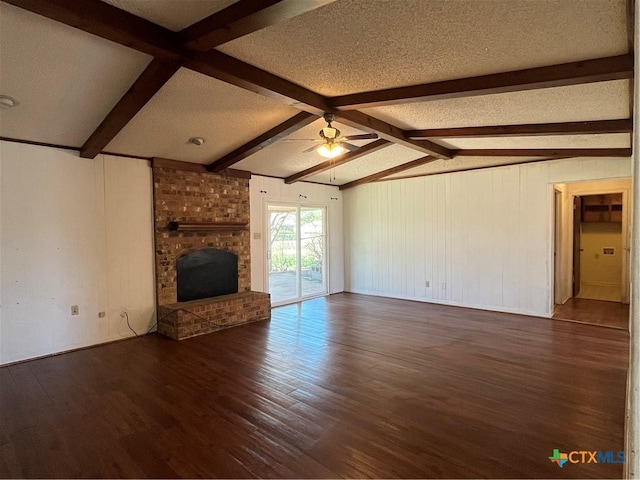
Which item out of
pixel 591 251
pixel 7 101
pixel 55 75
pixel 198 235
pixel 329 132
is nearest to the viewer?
pixel 55 75

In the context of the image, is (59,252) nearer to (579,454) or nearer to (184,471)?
(184,471)

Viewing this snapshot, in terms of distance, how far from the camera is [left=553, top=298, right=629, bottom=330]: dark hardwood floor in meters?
5.35

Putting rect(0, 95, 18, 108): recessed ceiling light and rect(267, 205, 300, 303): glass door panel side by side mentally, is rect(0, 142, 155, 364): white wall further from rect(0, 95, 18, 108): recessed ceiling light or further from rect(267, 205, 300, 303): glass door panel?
rect(267, 205, 300, 303): glass door panel

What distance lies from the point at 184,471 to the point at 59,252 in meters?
3.38

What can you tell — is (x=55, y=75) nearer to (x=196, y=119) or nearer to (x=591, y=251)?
(x=196, y=119)

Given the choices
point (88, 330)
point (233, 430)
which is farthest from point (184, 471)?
point (88, 330)

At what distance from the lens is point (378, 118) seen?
420 centimetres

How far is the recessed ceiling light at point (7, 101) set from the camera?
10.2 ft

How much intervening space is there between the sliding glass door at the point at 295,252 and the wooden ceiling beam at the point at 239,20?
14.2 feet

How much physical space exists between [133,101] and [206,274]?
3.00m

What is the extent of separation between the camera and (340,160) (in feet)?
19.5

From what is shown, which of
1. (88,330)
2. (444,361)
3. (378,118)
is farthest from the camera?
(88,330)

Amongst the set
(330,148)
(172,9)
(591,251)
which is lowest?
(591,251)

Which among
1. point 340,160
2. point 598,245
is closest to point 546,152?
point 340,160
